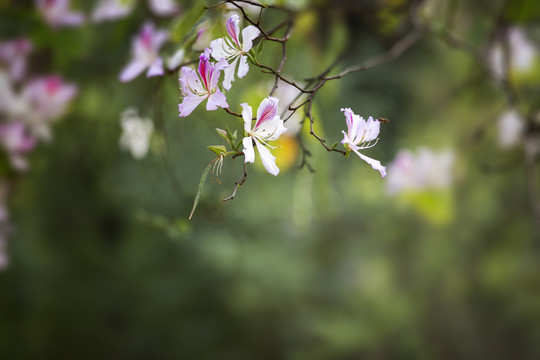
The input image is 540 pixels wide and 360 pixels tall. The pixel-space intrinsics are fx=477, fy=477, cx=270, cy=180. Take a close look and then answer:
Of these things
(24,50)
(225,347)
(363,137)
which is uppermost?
(363,137)

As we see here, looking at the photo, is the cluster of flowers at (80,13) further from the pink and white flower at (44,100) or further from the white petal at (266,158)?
the white petal at (266,158)

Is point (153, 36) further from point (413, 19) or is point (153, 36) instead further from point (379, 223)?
point (379, 223)

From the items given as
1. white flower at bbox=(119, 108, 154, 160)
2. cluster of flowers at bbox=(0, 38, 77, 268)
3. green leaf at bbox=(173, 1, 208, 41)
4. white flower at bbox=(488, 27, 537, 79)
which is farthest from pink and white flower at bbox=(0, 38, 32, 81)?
white flower at bbox=(488, 27, 537, 79)

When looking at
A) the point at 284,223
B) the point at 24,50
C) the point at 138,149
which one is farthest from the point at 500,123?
the point at 24,50

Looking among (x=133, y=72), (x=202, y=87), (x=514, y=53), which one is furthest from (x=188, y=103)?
(x=514, y=53)

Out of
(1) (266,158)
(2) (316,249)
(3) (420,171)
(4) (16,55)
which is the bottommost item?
(2) (316,249)

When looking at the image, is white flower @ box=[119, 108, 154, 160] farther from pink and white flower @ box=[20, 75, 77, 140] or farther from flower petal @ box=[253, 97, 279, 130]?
flower petal @ box=[253, 97, 279, 130]

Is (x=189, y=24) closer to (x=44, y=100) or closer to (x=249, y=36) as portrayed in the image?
(x=249, y=36)
